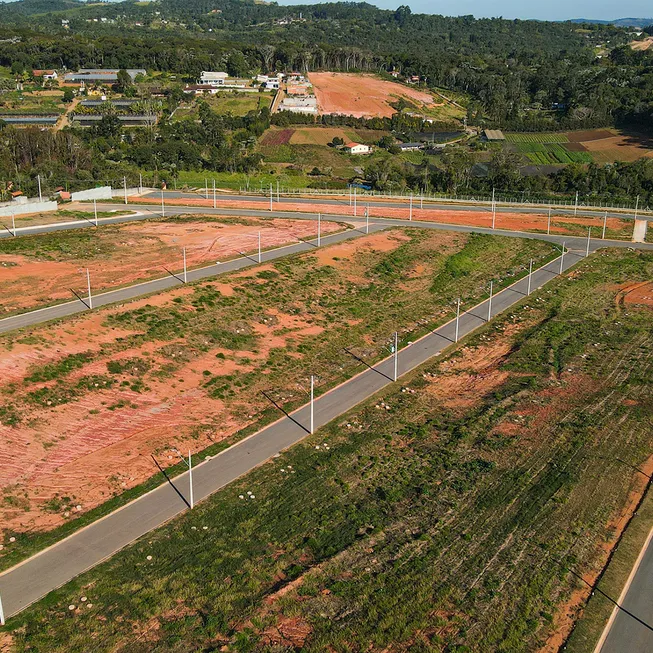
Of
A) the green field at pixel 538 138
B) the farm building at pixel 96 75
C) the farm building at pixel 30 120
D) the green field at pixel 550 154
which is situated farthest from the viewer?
the farm building at pixel 96 75

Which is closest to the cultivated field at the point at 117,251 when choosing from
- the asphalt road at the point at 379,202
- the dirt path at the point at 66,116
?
the asphalt road at the point at 379,202

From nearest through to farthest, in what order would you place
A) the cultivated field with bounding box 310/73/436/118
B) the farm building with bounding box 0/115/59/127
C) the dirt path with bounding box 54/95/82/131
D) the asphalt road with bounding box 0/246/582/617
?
the asphalt road with bounding box 0/246/582/617
the farm building with bounding box 0/115/59/127
the dirt path with bounding box 54/95/82/131
the cultivated field with bounding box 310/73/436/118

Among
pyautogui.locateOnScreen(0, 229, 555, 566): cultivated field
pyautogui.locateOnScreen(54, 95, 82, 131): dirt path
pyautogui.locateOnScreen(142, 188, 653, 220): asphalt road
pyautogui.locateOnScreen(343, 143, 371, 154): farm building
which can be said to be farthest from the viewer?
pyautogui.locateOnScreen(343, 143, 371, 154): farm building

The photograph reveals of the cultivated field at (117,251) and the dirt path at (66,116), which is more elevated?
the dirt path at (66,116)

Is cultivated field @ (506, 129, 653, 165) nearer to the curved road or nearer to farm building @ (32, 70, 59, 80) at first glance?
the curved road

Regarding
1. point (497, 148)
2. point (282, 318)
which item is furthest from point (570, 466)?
point (497, 148)

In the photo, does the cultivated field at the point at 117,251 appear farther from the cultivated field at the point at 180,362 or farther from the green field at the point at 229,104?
the green field at the point at 229,104

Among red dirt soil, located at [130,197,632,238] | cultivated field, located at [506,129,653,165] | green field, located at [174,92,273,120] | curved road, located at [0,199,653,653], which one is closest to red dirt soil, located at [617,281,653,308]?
curved road, located at [0,199,653,653]
